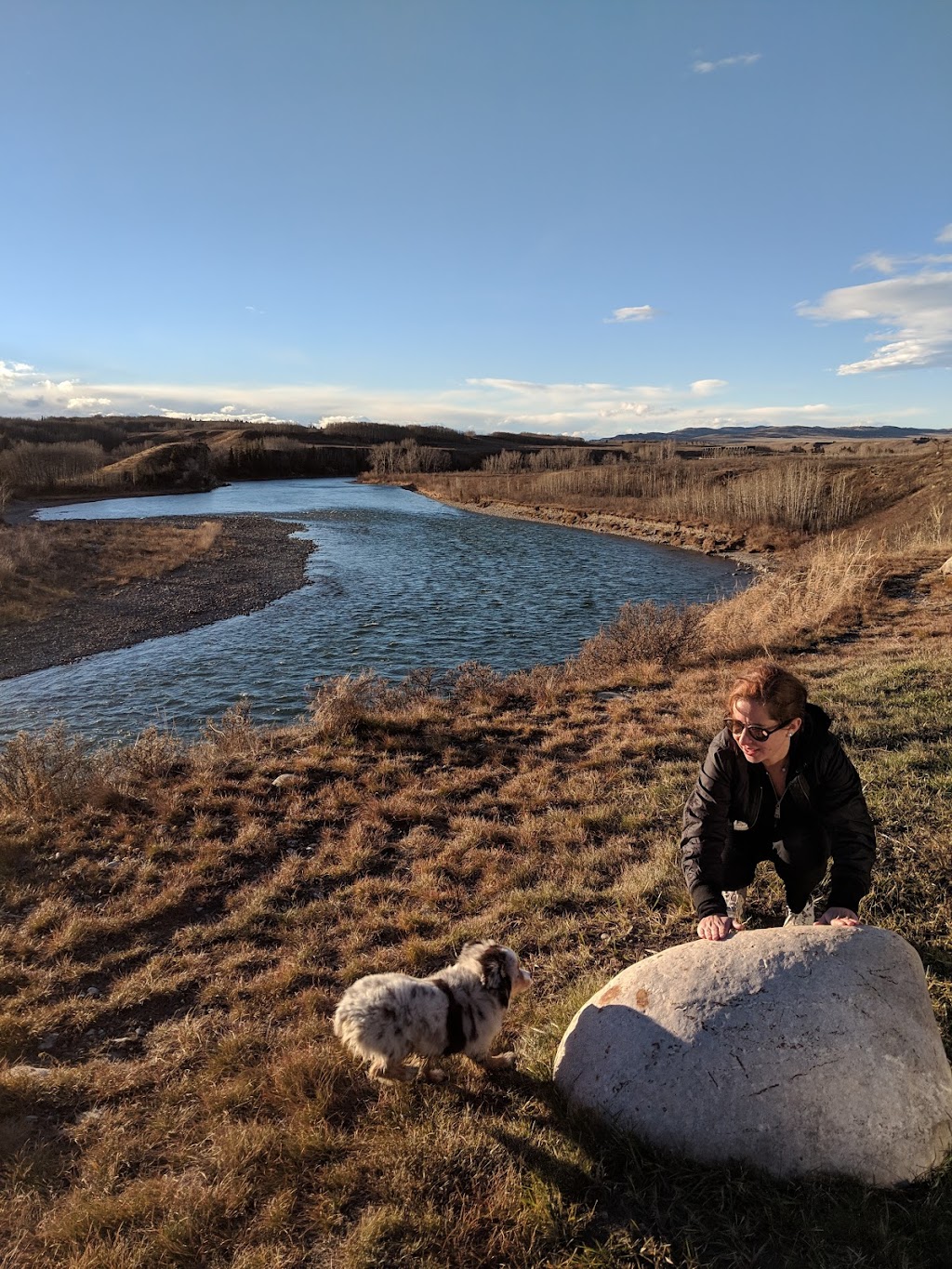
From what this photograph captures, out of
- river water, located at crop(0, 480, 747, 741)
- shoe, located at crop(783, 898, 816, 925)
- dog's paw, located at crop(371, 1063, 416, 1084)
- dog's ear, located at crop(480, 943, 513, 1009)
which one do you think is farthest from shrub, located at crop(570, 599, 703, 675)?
dog's paw, located at crop(371, 1063, 416, 1084)

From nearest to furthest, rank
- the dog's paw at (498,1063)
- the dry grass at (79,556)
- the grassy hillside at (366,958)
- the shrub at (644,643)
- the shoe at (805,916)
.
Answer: the grassy hillside at (366,958) < the dog's paw at (498,1063) < the shoe at (805,916) < the shrub at (644,643) < the dry grass at (79,556)

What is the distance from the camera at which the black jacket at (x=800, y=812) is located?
3830 millimetres

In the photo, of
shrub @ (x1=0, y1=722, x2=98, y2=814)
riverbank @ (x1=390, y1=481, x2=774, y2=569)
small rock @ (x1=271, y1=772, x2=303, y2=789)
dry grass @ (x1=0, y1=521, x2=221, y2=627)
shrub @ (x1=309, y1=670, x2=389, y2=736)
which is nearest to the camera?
shrub @ (x1=0, y1=722, x2=98, y2=814)

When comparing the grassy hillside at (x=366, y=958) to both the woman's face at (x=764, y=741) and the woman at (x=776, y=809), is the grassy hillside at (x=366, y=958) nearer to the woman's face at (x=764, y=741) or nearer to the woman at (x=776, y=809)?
the woman at (x=776, y=809)

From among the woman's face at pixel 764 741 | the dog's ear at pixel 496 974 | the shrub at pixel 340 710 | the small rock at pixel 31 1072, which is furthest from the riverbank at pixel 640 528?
the small rock at pixel 31 1072

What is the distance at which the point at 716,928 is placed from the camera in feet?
12.3

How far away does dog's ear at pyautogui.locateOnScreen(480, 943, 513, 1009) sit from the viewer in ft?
13.4

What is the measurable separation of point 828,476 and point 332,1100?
46.7m

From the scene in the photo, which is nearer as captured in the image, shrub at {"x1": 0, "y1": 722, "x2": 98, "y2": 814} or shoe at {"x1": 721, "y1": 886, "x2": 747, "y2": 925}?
shoe at {"x1": 721, "y1": 886, "x2": 747, "y2": 925}

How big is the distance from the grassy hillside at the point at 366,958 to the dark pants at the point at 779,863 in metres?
0.84

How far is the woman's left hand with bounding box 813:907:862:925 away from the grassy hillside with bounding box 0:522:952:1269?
0.82 meters

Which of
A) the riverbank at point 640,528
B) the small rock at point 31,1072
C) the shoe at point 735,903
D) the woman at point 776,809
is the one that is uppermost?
the riverbank at point 640,528

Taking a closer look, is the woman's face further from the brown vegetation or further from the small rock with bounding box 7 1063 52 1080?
the brown vegetation

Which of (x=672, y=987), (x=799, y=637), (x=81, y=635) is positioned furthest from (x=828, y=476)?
(x=672, y=987)
